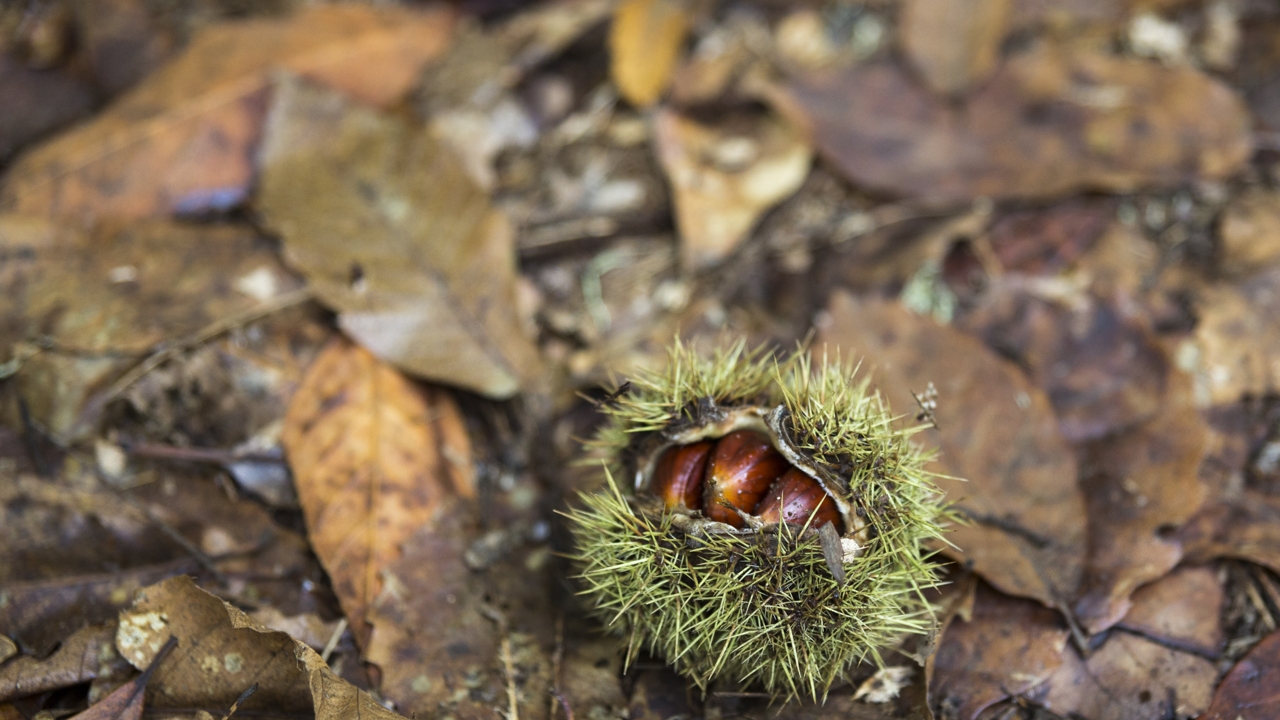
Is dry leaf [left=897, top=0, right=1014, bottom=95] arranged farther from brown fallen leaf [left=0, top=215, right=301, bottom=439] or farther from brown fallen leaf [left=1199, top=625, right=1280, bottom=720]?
brown fallen leaf [left=0, top=215, right=301, bottom=439]

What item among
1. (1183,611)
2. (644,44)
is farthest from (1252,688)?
(644,44)

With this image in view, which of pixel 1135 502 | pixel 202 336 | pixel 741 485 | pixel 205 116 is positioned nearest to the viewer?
pixel 741 485

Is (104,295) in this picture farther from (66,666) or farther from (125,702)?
(125,702)

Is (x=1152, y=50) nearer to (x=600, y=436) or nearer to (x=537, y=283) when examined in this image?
(x=537, y=283)

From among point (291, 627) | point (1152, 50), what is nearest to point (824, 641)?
point (291, 627)

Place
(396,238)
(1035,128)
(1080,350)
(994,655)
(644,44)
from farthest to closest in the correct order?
(644,44) → (1035,128) → (396,238) → (1080,350) → (994,655)

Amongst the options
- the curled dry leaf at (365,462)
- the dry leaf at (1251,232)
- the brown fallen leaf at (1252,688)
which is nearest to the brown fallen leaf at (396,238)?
the curled dry leaf at (365,462)

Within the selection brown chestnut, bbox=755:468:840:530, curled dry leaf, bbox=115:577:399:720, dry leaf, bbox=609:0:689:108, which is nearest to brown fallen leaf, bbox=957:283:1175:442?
brown chestnut, bbox=755:468:840:530
